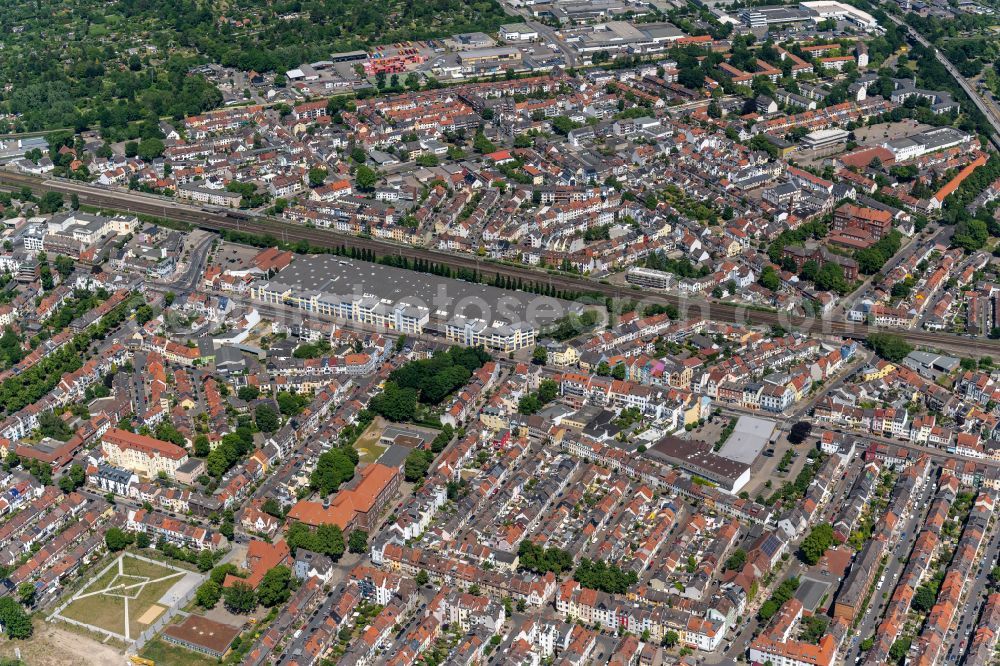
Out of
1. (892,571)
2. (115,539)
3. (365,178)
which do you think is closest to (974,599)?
(892,571)

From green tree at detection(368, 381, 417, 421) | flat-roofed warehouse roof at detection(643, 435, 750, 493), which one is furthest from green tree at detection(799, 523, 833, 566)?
green tree at detection(368, 381, 417, 421)

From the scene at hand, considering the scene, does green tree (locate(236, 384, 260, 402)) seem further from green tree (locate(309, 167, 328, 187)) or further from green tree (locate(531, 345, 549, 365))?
green tree (locate(309, 167, 328, 187))

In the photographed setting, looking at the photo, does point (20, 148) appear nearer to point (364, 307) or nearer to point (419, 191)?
point (419, 191)

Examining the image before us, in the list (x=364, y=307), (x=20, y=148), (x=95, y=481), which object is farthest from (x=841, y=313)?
(x=20, y=148)

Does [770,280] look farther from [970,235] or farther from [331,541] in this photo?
[331,541]

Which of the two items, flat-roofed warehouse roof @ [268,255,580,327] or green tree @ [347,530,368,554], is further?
flat-roofed warehouse roof @ [268,255,580,327]

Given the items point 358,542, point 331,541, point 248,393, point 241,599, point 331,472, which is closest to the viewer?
point 241,599
